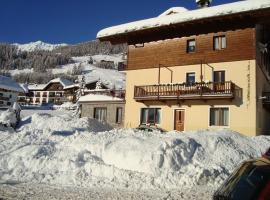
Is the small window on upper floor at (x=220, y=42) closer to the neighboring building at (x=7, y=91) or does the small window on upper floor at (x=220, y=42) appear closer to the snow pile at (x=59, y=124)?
the snow pile at (x=59, y=124)

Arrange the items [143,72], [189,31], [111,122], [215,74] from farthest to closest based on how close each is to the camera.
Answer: [111,122], [143,72], [189,31], [215,74]

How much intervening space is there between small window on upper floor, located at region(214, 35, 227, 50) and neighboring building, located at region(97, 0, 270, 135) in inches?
3.0

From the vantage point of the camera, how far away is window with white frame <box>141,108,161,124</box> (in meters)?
28.0

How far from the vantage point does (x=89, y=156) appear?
13.5 meters

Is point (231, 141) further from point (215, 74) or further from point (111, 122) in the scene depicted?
point (111, 122)

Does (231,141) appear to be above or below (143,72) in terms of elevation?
below

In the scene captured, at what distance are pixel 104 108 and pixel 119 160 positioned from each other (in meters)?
20.4

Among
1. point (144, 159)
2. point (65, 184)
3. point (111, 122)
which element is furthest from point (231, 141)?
point (111, 122)

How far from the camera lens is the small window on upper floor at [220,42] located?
25.8 metres

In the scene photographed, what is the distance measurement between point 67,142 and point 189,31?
1610cm

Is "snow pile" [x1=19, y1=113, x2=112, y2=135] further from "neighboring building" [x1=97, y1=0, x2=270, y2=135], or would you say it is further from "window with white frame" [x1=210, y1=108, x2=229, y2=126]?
"window with white frame" [x1=210, y1=108, x2=229, y2=126]

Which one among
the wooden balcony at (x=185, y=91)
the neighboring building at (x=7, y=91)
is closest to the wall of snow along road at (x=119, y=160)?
the wooden balcony at (x=185, y=91)

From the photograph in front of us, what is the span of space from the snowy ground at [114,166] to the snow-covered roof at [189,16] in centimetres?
A: 1144

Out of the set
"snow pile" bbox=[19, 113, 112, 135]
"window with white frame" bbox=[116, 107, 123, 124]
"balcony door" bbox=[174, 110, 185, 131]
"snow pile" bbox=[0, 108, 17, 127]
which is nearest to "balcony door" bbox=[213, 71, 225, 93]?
"balcony door" bbox=[174, 110, 185, 131]
